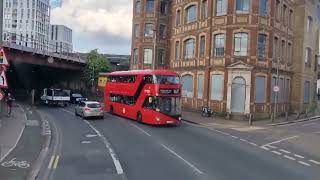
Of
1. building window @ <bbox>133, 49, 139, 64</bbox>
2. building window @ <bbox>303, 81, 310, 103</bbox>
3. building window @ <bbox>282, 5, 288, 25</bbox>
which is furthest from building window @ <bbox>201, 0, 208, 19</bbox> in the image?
building window @ <bbox>133, 49, 139, 64</bbox>

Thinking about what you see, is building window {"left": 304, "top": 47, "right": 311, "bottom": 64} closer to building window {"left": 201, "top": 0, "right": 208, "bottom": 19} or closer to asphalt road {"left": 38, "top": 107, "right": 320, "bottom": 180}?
building window {"left": 201, "top": 0, "right": 208, "bottom": 19}

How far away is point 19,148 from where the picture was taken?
66.0 feet

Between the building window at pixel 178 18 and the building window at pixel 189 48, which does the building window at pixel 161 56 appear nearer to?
the building window at pixel 178 18

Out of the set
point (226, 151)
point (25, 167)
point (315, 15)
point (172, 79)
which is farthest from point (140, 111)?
point (315, 15)

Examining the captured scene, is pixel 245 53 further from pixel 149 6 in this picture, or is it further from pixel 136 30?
pixel 136 30

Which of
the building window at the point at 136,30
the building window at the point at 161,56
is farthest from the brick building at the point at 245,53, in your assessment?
the building window at the point at 136,30

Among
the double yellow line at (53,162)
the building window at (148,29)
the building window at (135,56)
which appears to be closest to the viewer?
the double yellow line at (53,162)

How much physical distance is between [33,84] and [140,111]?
172 feet

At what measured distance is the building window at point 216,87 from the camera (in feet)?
139

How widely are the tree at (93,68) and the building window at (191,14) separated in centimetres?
2634

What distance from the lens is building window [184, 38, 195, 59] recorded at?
155 feet

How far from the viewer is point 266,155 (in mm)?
20375

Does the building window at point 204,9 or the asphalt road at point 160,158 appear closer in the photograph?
the asphalt road at point 160,158

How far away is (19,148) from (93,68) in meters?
51.5
